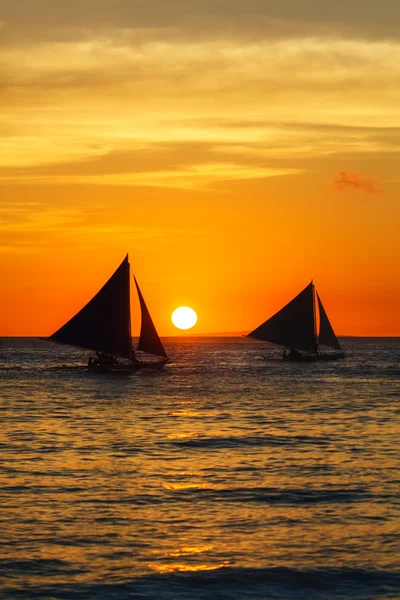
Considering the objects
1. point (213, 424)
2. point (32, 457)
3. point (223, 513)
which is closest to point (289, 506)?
point (223, 513)

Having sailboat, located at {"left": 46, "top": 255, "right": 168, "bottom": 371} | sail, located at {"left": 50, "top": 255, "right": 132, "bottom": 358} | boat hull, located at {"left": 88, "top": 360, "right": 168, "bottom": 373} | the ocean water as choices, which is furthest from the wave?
boat hull, located at {"left": 88, "top": 360, "right": 168, "bottom": 373}

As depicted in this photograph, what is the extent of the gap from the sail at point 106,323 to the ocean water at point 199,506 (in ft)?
101

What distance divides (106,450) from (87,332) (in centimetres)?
4899

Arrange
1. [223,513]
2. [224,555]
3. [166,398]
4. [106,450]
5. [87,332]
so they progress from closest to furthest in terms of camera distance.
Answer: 1. [224,555]
2. [223,513]
3. [106,450]
4. [166,398]
5. [87,332]

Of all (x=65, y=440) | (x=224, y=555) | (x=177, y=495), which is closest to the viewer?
(x=224, y=555)

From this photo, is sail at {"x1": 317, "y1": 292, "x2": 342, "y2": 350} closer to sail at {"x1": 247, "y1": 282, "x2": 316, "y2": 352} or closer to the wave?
sail at {"x1": 247, "y1": 282, "x2": 316, "y2": 352}

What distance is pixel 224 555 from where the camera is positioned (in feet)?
71.7

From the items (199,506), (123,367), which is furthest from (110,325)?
(199,506)

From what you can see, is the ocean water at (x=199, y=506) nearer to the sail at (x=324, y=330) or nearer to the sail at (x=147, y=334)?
the sail at (x=147, y=334)

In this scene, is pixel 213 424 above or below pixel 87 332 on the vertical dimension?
below

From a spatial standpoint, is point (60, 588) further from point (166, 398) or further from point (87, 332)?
point (87, 332)

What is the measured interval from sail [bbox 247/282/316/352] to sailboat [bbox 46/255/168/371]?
89.1 feet

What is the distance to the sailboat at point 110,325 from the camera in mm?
87500

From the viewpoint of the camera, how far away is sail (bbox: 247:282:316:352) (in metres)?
117
